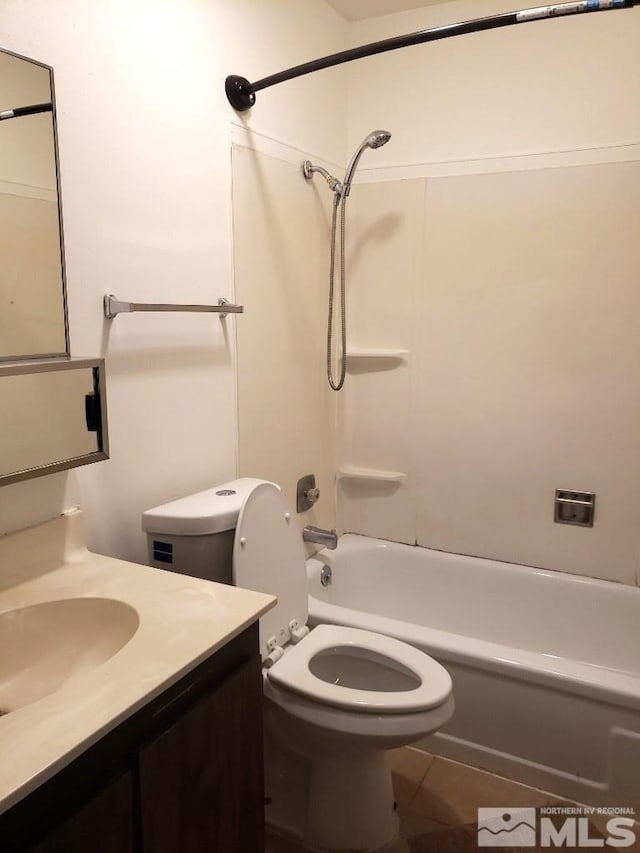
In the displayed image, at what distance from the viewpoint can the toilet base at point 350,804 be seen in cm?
166

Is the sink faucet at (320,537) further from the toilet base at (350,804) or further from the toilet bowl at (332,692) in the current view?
the toilet base at (350,804)

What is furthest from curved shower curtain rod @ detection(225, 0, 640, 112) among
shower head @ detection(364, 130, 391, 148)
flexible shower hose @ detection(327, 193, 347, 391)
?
flexible shower hose @ detection(327, 193, 347, 391)

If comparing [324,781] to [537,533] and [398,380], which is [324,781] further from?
[398,380]

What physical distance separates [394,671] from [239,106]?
169 centimetres

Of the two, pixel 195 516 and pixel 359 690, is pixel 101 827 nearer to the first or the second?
pixel 195 516

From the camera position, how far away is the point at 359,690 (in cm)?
157

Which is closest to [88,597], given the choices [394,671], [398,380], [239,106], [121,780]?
[121,780]

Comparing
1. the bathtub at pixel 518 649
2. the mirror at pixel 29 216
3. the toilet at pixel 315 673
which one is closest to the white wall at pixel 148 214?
the mirror at pixel 29 216

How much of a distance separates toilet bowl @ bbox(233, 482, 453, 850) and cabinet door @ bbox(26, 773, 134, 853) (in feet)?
2.18

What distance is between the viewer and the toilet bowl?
147cm

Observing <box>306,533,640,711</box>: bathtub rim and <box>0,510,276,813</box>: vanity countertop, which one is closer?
<box>0,510,276,813</box>: vanity countertop

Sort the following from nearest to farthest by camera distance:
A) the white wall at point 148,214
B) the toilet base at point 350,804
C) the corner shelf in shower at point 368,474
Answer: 1. the white wall at point 148,214
2. the toilet base at point 350,804
3. the corner shelf in shower at point 368,474

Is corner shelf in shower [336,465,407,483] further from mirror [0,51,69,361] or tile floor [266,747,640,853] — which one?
mirror [0,51,69,361]

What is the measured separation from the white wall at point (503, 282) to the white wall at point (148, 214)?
0.61 metres
